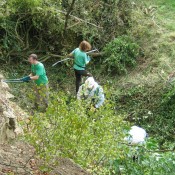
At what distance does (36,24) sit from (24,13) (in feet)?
1.53

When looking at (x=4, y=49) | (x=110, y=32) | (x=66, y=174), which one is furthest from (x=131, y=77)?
(x=66, y=174)

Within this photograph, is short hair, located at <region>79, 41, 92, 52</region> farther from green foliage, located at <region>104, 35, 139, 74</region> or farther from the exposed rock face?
the exposed rock face

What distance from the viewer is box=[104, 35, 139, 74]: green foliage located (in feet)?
39.5

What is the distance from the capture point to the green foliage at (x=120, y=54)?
12031 mm

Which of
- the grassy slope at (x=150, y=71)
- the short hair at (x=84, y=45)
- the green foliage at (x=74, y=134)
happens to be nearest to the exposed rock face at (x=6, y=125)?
the green foliage at (x=74, y=134)

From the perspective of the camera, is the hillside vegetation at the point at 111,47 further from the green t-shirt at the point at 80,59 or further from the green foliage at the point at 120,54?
the green t-shirt at the point at 80,59

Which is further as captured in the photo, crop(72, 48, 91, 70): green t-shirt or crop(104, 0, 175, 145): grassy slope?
crop(104, 0, 175, 145): grassy slope

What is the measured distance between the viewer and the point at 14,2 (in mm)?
11078

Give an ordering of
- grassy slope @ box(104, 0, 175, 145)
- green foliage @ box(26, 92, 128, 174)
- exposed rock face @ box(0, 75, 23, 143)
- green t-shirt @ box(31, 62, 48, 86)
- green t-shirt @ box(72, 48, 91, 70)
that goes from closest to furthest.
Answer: green foliage @ box(26, 92, 128, 174) → exposed rock face @ box(0, 75, 23, 143) → green t-shirt @ box(31, 62, 48, 86) → green t-shirt @ box(72, 48, 91, 70) → grassy slope @ box(104, 0, 175, 145)

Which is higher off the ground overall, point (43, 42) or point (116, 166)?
point (116, 166)

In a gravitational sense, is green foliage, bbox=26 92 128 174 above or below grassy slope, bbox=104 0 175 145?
above

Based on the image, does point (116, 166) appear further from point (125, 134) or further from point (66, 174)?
point (66, 174)

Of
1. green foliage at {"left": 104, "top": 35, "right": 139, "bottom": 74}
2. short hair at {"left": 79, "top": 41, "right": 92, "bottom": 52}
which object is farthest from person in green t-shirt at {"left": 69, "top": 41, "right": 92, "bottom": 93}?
green foliage at {"left": 104, "top": 35, "right": 139, "bottom": 74}

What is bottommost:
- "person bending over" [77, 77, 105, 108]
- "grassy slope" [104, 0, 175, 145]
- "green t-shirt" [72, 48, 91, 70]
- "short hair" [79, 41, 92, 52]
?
"grassy slope" [104, 0, 175, 145]
